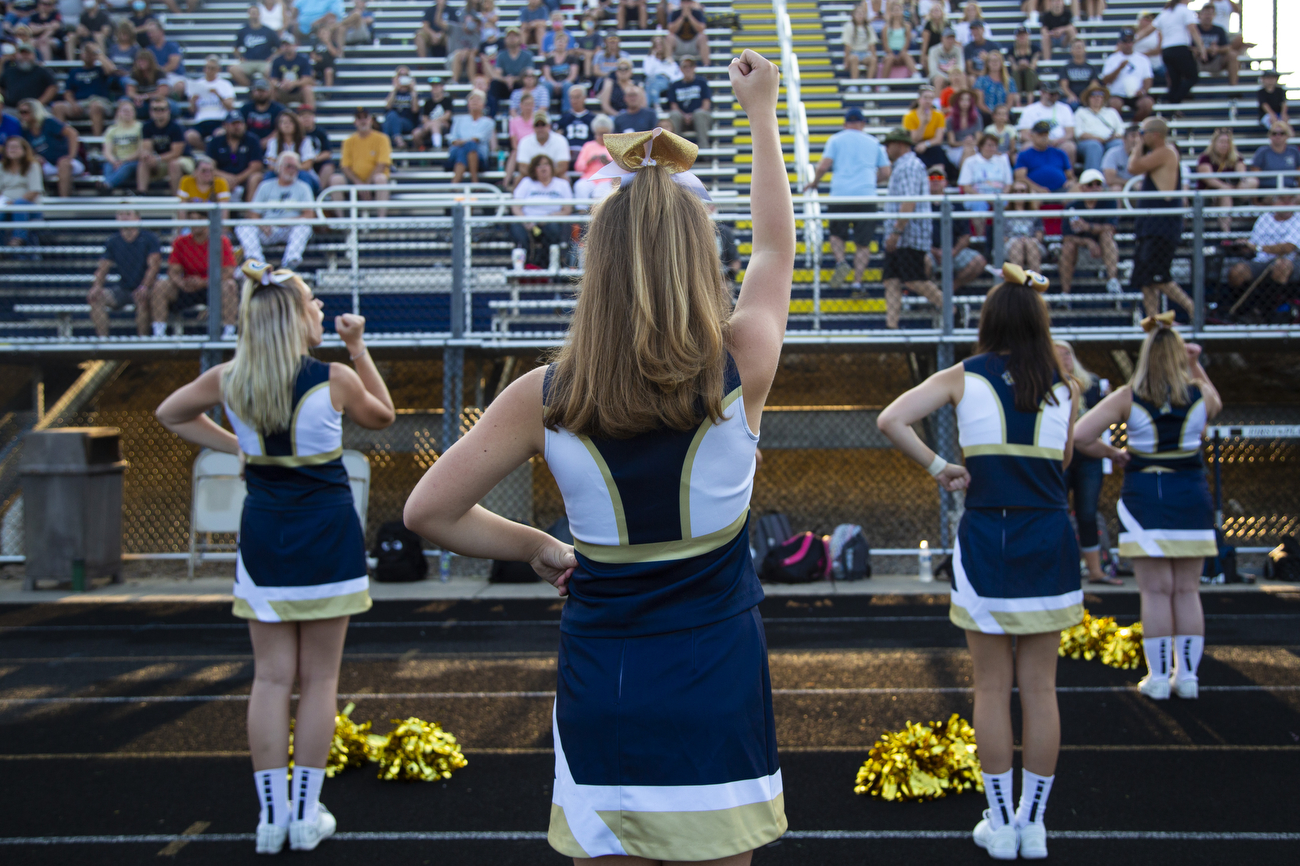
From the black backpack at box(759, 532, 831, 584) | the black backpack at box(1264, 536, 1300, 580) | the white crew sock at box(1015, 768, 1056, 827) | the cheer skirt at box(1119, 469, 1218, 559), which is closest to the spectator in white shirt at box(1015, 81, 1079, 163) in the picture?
the black backpack at box(1264, 536, 1300, 580)

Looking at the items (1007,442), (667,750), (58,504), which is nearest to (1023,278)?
(1007,442)

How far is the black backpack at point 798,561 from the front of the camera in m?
8.36

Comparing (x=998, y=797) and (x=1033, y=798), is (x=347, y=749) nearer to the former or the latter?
(x=998, y=797)

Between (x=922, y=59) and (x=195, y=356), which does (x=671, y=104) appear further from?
(x=195, y=356)

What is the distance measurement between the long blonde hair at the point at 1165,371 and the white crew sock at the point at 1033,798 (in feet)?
7.54

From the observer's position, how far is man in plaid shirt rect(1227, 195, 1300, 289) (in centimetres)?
852

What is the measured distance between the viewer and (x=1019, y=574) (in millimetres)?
3217

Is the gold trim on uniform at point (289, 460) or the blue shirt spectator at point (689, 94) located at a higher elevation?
the blue shirt spectator at point (689, 94)

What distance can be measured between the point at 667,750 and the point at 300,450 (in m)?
2.22

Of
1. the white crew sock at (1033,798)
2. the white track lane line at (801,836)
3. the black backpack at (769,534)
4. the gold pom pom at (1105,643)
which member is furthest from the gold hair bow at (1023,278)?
the black backpack at (769,534)

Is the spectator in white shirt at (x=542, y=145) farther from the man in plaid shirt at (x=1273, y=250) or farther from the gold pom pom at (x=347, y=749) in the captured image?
the gold pom pom at (x=347, y=749)

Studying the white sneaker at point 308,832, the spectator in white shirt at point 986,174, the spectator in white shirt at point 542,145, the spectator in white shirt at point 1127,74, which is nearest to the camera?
the white sneaker at point 308,832

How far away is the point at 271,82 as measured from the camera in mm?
14008

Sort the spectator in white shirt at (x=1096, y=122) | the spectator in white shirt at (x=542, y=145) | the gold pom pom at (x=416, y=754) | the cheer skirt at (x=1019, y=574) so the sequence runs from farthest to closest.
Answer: the spectator in white shirt at (x=1096, y=122) < the spectator in white shirt at (x=542, y=145) < the gold pom pom at (x=416, y=754) < the cheer skirt at (x=1019, y=574)
